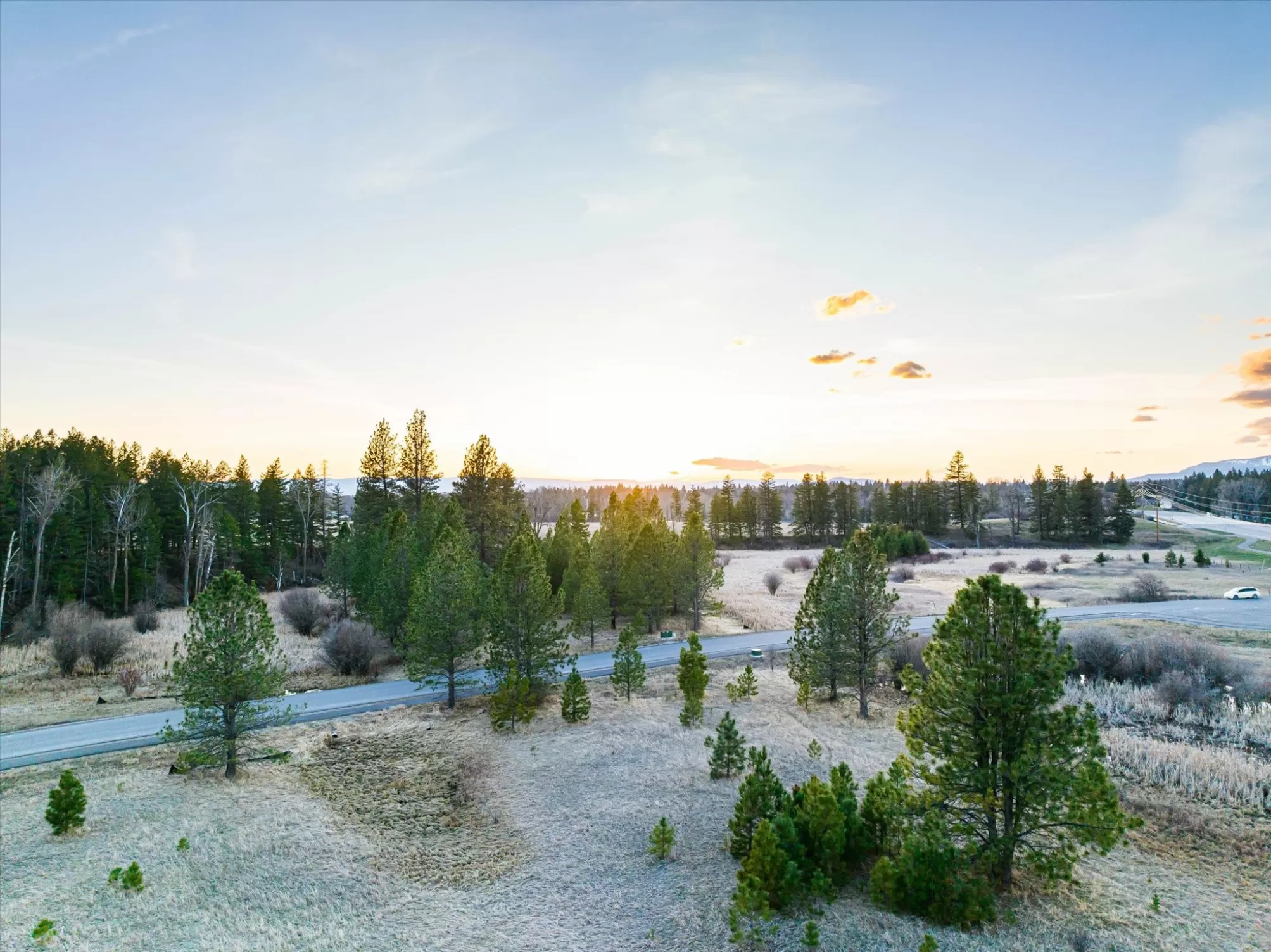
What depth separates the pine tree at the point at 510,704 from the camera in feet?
70.1

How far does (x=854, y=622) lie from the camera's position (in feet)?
74.8

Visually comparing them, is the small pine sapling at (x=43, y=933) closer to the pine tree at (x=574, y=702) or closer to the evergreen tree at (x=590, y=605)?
the pine tree at (x=574, y=702)

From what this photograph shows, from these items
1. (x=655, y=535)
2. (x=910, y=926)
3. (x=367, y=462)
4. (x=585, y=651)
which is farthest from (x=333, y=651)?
(x=910, y=926)

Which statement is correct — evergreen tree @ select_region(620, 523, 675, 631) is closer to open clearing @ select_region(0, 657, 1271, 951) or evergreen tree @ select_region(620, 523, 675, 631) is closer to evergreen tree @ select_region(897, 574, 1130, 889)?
open clearing @ select_region(0, 657, 1271, 951)

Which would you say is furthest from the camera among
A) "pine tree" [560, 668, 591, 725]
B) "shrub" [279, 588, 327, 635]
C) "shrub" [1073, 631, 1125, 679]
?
"shrub" [279, 588, 327, 635]

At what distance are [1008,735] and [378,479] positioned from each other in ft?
151

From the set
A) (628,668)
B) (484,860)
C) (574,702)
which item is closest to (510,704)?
(574,702)

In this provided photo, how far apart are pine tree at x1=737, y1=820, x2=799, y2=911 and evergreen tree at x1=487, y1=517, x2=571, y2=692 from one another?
13.7 m

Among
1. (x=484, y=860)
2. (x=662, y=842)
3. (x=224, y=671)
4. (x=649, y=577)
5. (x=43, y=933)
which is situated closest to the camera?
(x=43, y=933)

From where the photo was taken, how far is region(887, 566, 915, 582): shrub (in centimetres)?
5750

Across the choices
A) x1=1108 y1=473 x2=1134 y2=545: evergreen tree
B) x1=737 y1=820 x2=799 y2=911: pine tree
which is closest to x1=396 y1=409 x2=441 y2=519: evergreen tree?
x1=737 y1=820 x2=799 y2=911: pine tree

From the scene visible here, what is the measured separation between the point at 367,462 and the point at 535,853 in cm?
3997

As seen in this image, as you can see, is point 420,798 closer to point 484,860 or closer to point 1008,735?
point 484,860

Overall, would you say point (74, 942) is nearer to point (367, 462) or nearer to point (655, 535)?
point (655, 535)
